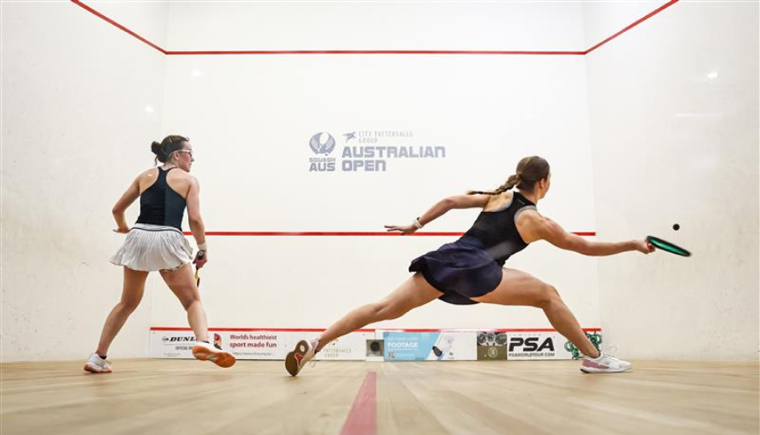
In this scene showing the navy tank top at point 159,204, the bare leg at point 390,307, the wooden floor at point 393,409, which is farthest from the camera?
the navy tank top at point 159,204

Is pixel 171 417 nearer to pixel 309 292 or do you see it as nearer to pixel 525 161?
pixel 525 161

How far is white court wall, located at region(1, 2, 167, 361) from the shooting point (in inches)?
112

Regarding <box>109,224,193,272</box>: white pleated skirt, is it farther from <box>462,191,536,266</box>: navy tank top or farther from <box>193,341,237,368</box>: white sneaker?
<box>462,191,536,266</box>: navy tank top

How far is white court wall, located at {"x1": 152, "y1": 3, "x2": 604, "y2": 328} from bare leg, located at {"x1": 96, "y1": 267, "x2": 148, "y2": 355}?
146 cm

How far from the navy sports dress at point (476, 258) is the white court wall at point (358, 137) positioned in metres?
1.74

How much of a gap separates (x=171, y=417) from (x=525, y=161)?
173cm

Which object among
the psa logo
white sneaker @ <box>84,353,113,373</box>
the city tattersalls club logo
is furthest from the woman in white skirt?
the psa logo

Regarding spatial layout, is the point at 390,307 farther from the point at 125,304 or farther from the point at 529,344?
the point at 529,344

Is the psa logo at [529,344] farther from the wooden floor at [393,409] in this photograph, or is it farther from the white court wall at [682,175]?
the wooden floor at [393,409]

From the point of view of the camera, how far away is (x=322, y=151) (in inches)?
155

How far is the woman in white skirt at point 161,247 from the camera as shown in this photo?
2.25m

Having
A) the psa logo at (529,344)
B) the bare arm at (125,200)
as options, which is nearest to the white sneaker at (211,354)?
the bare arm at (125,200)

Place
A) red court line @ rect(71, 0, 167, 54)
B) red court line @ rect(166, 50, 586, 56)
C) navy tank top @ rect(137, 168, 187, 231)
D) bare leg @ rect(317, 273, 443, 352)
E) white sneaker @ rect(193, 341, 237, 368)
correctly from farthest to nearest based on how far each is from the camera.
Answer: red court line @ rect(166, 50, 586, 56), red court line @ rect(71, 0, 167, 54), navy tank top @ rect(137, 168, 187, 231), white sneaker @ rect(193, 341, 237, 368), bare leg @ rect(317, 273, 443, 352)

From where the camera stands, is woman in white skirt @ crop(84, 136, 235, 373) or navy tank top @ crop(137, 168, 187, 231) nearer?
woman in white skirt @ crop(84, 136, 235, 373)
